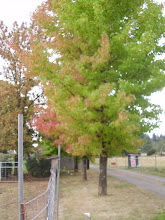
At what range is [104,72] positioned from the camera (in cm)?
A: 1000

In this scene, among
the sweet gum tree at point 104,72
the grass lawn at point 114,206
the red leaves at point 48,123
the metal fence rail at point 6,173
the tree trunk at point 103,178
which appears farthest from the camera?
the metal fence rail at point 6,173

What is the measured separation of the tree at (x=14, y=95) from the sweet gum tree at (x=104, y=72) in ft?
29.3

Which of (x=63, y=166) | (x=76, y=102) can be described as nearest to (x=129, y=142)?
(x=76, y=102)

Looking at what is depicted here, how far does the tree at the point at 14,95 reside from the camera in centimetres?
1862

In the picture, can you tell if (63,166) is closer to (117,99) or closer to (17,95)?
(17,95)

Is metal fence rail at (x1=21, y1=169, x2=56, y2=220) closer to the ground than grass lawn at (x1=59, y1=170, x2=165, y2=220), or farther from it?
farther from it

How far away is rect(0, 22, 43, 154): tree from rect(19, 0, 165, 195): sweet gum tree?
893 cm

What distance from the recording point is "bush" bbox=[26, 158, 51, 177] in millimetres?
20584

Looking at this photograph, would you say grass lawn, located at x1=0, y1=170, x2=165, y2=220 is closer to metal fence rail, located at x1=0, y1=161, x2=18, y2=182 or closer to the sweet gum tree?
the sweet gum tree

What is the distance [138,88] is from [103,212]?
4269 mm

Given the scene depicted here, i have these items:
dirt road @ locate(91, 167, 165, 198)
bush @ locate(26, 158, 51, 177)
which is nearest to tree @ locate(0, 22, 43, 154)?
bush @ locate(26, 158, 51, 177)

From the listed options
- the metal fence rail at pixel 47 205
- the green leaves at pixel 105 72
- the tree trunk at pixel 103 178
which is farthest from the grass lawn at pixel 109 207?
the green leaves at pixel 105 72

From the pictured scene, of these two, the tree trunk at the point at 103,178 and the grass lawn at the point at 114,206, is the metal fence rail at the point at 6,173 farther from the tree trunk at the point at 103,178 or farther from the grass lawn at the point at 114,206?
the tree trunk at the point at 103,178

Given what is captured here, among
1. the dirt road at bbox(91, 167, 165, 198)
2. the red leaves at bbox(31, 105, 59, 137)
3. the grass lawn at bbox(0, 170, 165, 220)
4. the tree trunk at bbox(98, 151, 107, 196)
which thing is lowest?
the dirt road at bbox(91, 167, 165, 198)
